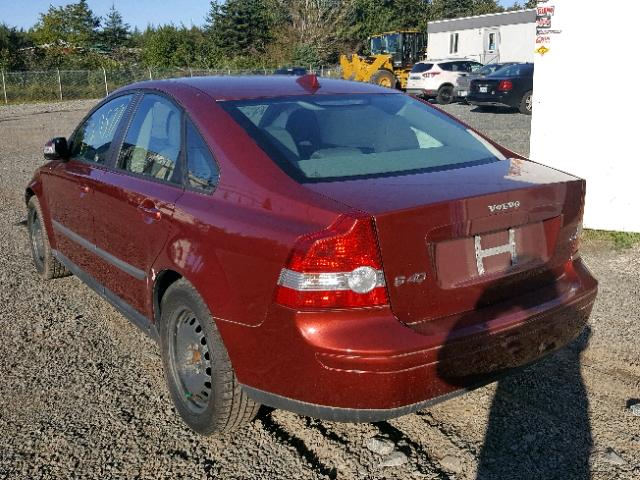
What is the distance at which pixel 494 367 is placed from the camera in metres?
2.73

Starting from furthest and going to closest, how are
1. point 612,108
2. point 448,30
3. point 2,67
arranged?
point 2,67 < point 448,30 < point 612,108

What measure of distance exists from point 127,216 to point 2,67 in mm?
42009

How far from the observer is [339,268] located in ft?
7.93

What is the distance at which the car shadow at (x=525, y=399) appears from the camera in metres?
2.63

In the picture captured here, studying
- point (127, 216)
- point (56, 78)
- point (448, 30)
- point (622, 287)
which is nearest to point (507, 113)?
point (448, 30)

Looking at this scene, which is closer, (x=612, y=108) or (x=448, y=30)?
(x=612, y=108)

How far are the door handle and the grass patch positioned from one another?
4.62 m

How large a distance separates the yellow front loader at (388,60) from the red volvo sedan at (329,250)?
25.0 m

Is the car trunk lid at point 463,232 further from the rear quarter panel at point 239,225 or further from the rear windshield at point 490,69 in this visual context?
the rear windshield at point 490,69

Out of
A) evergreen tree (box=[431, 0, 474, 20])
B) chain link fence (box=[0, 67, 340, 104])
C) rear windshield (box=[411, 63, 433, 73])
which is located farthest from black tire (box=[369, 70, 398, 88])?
evergreen tree (box=[431, 0, 474, 20])

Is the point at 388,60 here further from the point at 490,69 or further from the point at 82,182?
the point at 82,182

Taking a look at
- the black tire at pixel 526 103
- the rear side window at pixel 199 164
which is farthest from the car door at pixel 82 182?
the black tire at pixel 526 103

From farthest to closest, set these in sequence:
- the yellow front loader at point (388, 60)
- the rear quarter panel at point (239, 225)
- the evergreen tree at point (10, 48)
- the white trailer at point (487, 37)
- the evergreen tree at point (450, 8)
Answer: the evergreen tree at point (450, 8) < the evergreen tree at point (10, 48) < the white trailer at point (487, 37) < the yellow front loader at point (388, 60) < the rear quarter panel at point (239, 225)

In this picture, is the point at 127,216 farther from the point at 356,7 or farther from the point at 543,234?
the point at 356,7
